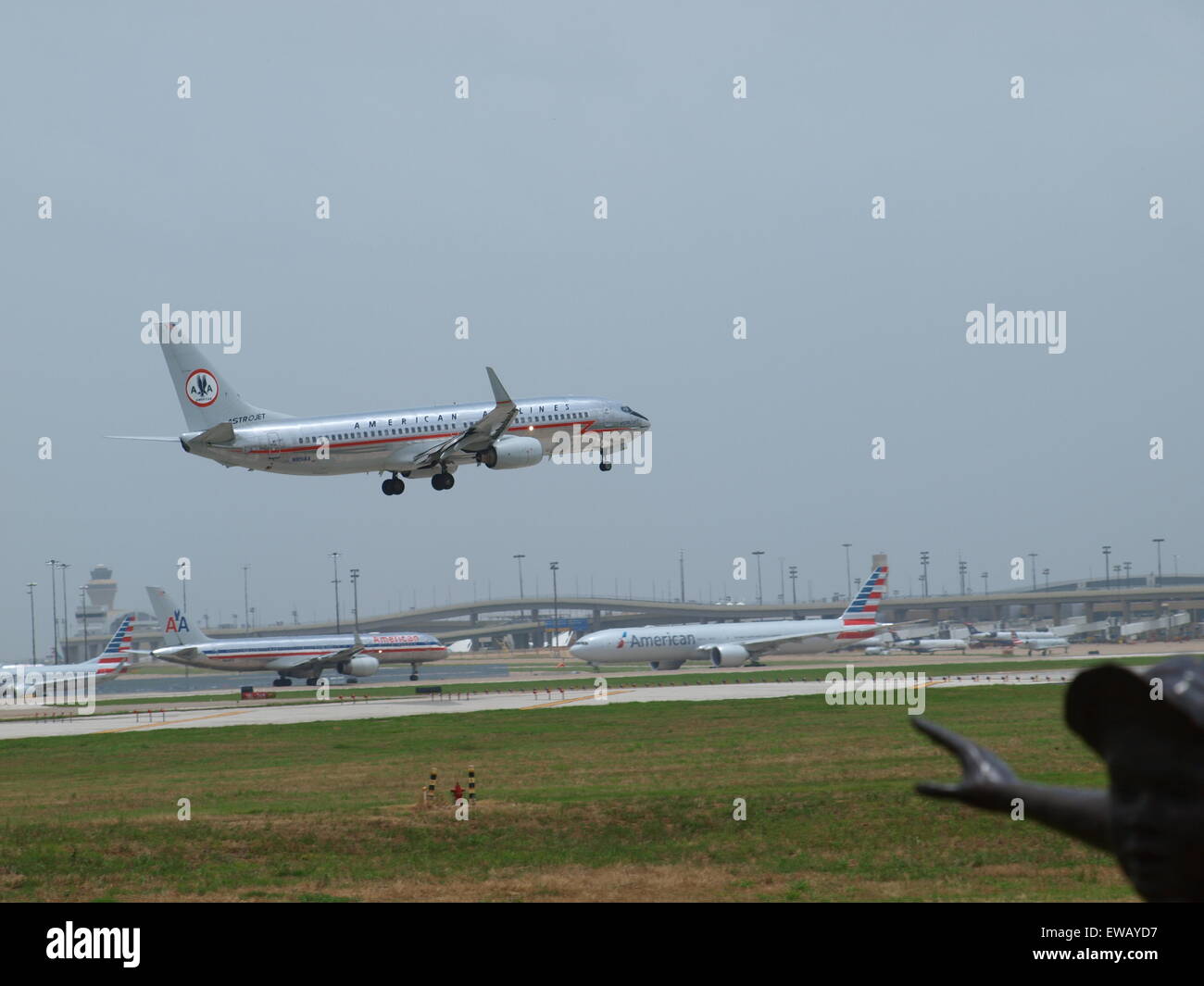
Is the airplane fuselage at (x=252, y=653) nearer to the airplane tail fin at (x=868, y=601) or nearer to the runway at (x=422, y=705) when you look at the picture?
the runway at (x=422, y=705)

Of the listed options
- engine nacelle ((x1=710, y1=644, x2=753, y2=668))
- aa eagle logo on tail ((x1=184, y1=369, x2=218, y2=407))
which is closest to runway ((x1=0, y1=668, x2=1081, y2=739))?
aa eagle logo on tail ((x1=184, y1=369, x2=218, y2=407))

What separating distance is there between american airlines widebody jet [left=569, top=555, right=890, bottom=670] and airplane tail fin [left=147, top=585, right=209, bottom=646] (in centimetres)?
2994

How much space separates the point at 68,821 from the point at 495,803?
994 cm

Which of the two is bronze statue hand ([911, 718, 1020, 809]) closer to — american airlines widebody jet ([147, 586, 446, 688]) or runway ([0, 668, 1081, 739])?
runway ([0, 668, 1081, 739])

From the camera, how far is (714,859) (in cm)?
2683

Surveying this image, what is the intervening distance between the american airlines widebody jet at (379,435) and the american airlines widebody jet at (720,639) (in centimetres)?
4835

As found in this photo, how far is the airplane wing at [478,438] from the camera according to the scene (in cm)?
6053

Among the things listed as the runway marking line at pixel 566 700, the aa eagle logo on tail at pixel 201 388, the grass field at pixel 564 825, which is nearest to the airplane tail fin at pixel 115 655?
the runway marking line at pixel 566 700

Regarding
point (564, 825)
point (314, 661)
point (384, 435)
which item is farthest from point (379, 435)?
point (314, 661)

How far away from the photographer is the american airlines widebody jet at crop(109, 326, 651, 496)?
2212 inches

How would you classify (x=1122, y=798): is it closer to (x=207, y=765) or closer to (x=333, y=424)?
(x=207, y=765)

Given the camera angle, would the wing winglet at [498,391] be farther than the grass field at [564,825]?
Yes

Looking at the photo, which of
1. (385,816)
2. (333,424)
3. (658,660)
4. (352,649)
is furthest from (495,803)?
(658,660)
